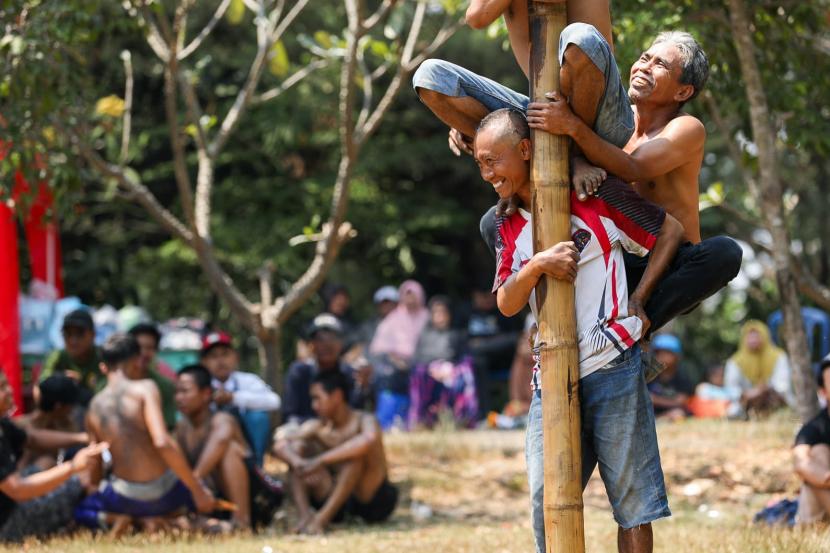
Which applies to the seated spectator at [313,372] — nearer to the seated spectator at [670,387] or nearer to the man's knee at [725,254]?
the seated spectator at [670,387]

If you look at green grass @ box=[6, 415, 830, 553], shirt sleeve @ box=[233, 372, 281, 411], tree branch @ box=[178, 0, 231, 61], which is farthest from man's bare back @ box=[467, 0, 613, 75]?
tree branch @ box=[178, 0, 231, 61]

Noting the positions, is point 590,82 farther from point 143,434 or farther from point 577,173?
point 143,434

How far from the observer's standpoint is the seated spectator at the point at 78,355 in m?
10.1

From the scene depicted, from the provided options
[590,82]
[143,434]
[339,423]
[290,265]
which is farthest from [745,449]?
[590,82]

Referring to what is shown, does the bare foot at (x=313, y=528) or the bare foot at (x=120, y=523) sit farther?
the bare foot at (x=313, y=528)

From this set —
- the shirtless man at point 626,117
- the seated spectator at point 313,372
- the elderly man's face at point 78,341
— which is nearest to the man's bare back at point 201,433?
the seated spectator at point 313,372

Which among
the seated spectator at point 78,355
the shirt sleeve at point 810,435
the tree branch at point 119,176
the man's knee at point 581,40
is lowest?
the shirt sleeve at point 810,435

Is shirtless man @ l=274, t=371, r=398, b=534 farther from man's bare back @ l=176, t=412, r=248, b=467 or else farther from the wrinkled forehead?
the wrinkled forehead

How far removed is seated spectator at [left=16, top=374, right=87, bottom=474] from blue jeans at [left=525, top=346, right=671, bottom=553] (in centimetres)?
527

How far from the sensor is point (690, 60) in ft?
15.4

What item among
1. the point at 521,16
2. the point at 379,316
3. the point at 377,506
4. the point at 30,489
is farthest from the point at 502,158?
the point at 379,316

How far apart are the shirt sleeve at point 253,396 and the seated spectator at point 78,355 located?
3.59 ft

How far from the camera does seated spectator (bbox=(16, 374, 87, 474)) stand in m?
8.80

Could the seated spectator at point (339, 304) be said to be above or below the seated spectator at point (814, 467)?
above
